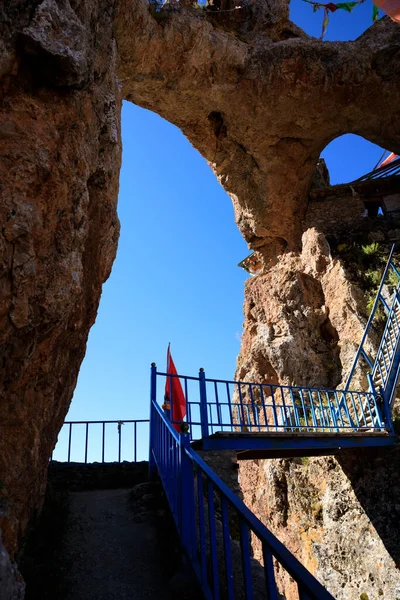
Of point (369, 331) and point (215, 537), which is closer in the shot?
point (215, 537)

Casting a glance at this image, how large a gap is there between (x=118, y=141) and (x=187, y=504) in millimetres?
5896

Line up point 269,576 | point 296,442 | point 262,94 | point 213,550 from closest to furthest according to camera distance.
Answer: point 269,576 < point 213,550 < point 296,442 < point 262,94

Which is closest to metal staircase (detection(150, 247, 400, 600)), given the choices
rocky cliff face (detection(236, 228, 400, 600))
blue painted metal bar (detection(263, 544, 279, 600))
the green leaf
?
blue painted metal bar (detection(263, 544, 279, 600))

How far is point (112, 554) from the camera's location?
14.1 feet

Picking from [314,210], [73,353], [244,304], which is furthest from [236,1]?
[73,353]

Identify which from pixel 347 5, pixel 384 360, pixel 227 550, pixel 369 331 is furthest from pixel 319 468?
pixel 347 5

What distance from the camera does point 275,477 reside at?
10664 millimetres

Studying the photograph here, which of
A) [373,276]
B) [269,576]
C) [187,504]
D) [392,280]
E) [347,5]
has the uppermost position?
[347,5]

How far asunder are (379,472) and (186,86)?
11.3 meters

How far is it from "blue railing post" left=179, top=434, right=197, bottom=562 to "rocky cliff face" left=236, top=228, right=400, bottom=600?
557cm

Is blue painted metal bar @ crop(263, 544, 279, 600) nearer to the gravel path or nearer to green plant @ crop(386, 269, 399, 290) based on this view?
the gravel path

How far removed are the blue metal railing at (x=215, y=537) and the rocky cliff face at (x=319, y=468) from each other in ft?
14.4

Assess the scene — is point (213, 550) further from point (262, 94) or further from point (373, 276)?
point (262, 94)

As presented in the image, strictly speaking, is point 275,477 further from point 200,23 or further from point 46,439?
point 200,23
